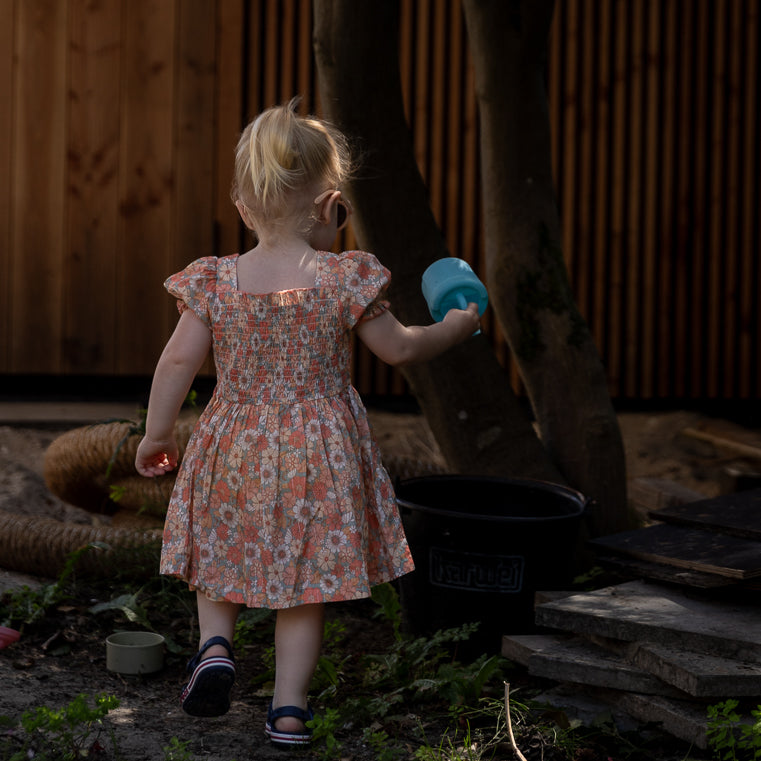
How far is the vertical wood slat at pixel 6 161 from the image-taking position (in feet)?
21.4

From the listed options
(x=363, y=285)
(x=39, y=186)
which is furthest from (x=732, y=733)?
(x=39, y=186)

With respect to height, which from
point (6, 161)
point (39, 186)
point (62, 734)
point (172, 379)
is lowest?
point (62, 734)

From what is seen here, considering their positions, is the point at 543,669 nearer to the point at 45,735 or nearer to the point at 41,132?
the point at 45,735

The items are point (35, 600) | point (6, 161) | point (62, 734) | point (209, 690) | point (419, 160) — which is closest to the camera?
point (62, 734)

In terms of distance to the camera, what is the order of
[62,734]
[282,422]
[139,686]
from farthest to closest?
1. [139,686]
2. [282,422]
3. [62,734]

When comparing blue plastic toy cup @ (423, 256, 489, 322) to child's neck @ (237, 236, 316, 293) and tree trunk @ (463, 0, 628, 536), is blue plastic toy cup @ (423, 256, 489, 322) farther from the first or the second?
tree trunk @ (463, 0, 628, 536)

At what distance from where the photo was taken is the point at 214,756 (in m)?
2.18

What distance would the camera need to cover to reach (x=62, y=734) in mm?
2104

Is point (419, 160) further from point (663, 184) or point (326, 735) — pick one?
point (326, 735)

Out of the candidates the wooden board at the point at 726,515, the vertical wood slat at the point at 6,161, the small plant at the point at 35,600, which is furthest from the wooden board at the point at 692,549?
the vertical wood slat at the point at 6,161

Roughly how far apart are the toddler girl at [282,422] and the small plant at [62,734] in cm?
24

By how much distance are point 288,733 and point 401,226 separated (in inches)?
65.4

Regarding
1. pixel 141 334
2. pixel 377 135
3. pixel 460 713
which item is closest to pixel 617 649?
pixel 460 713

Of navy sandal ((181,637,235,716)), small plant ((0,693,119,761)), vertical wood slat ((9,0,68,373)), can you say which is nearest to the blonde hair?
navy sandal ((181,637,235,716))
